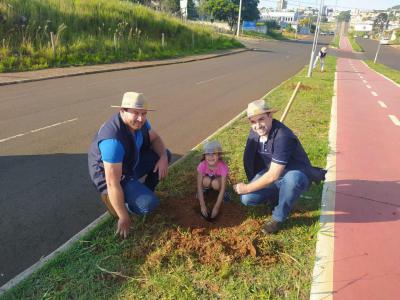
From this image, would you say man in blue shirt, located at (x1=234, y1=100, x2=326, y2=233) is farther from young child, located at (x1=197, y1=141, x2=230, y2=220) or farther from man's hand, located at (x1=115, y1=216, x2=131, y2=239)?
man's hand, located at (x1=115, y1=216, x2=131, y2=239)

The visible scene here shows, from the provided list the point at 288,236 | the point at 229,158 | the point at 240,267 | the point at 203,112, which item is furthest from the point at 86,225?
the point at 203,112

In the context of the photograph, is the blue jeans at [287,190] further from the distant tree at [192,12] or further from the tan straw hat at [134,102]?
the distant tree at [192,12]

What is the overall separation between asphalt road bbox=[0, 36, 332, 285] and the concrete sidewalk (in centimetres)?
278

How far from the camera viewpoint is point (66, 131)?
23.4ft

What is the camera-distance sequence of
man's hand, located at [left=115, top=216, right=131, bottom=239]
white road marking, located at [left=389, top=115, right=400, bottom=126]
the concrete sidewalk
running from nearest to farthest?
the concrete sidewalk, man's hand, located at [left=115, top=216, right=131, bottom=239], white road marking, located at [left=389, top=115, right=400, bottom=126]

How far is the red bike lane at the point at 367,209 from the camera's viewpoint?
3.00 m

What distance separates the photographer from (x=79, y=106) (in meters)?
9.35

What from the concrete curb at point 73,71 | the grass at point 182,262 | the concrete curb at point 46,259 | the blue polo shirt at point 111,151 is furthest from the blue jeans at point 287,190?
the concrete curb at point 73,71

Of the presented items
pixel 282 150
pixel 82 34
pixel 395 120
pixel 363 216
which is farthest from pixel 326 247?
pixel 82 34

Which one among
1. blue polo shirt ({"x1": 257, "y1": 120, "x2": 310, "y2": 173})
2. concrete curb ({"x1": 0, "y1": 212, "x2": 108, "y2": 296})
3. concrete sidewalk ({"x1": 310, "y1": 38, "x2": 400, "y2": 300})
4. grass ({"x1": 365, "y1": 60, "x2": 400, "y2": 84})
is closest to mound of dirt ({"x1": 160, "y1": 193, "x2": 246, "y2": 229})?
blue polo shirt ({"x1": 257, "y1": 120, "x2": 310, "y2": 173})

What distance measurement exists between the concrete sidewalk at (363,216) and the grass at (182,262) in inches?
10.0

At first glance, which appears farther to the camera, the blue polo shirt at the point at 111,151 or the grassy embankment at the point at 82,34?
the grassy embankment at the point at 82,34

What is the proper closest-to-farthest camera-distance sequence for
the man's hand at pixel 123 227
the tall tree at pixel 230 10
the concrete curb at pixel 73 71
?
the man's hand at pixel 123 227, the concrete curb at pixel 73 71, the tall tree at pixel 230 10

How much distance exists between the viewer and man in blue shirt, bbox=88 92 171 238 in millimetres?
3182
